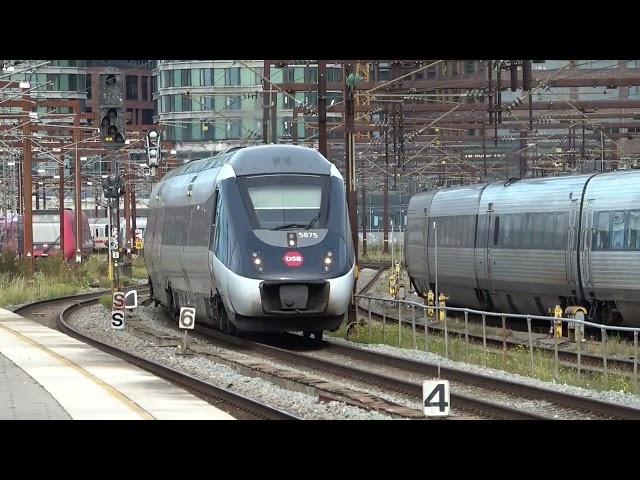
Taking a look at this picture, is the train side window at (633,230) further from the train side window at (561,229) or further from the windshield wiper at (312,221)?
the windshield wiper at (312,221)

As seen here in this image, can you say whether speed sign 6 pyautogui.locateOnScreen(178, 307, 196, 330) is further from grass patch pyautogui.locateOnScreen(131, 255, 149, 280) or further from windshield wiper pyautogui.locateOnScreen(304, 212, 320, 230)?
grass patch pyautogui.locateOnScreen(131, 255, 149, 280)

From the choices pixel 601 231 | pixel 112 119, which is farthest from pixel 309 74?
pixel 601 231

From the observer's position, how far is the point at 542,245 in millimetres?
33719

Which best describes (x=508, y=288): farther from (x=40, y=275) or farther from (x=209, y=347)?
(x=40, y=275)

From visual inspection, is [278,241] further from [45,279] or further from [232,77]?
[232,77]

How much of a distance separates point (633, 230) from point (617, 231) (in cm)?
74

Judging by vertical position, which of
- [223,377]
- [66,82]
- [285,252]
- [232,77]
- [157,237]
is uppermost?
[66,82]

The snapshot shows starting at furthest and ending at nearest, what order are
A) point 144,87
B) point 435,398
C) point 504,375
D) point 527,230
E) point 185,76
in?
point 144,87, point 185,76, point 527,230, point 504,375, point 435,398

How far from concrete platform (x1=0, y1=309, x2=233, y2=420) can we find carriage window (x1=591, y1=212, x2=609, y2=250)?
35.5 ft

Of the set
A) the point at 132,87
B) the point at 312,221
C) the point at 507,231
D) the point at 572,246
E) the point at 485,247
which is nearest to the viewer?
the point at 312,221

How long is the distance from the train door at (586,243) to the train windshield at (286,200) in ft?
21.4
